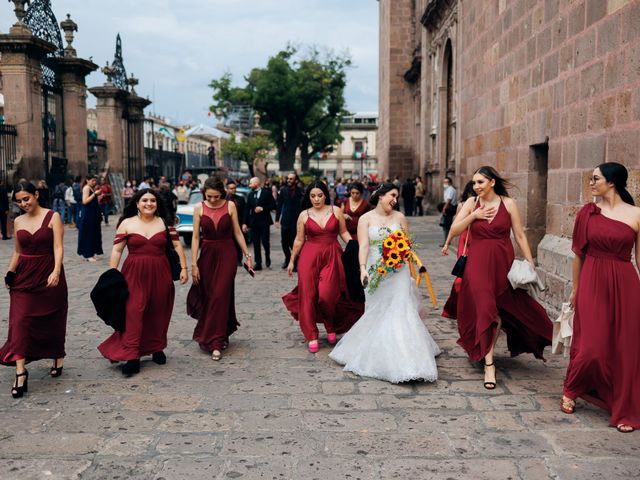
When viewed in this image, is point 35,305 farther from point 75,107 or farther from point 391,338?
point 75,107

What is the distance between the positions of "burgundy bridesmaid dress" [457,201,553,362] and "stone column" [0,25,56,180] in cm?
1648

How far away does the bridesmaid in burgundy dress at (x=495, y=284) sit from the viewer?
19.8ft

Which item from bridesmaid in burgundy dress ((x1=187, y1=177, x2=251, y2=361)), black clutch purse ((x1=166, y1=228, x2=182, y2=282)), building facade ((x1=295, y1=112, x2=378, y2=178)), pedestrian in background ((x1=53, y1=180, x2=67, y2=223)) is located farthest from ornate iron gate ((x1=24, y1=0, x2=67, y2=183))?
building facade ((x1=295, y1=112, x2=378, y2=178))

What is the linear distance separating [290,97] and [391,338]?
50.3 metres

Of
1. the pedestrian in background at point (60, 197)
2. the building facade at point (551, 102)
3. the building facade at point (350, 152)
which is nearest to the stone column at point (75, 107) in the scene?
the pedestrian in background at point (60, 197)

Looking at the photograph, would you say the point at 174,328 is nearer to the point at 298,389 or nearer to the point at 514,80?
the point at 298,389

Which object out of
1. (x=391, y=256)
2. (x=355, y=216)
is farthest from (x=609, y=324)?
(x=355, y=216)

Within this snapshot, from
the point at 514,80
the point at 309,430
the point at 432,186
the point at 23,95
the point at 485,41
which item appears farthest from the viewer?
the point at 432,186

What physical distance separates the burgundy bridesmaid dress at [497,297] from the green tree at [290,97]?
49.5 metres

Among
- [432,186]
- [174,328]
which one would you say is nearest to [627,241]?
[174,328]

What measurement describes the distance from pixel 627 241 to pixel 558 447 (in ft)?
4.99

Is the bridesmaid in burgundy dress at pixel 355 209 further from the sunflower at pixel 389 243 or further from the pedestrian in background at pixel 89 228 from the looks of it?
the pedestrian in background at pixel 89 228

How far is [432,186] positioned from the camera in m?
25.4

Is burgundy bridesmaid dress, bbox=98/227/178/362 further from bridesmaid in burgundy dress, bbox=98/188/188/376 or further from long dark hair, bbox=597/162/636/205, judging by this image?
long dark hair, bbox=597/162/636/205
